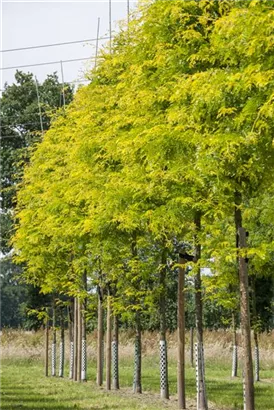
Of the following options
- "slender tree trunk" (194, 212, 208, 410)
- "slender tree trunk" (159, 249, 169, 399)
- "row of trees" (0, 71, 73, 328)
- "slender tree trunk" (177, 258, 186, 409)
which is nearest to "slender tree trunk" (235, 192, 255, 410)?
"slender tree trunk" (194, 212, 208, 410)

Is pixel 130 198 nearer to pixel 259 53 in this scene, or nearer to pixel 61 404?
pixel 61 404

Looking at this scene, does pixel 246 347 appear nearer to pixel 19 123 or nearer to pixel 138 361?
pixel 138 361

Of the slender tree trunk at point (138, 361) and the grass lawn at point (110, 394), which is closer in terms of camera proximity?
the grass lawn at point (110, 394)

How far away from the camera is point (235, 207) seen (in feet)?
62.9

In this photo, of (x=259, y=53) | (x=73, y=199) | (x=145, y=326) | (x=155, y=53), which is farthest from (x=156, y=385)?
(x=145, y=326)

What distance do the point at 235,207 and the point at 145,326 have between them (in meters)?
48.6

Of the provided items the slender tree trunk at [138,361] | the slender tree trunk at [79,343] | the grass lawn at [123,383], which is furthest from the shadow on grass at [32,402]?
the slender tree trunk at [79,343]

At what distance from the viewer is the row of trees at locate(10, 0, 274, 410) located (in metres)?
16.5

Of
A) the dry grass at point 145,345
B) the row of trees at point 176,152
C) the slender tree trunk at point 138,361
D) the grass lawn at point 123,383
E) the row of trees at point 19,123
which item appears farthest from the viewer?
the row of trees at point 19,123

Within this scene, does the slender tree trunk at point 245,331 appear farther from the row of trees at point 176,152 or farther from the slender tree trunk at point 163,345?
the slender tree trunk at point 163,345

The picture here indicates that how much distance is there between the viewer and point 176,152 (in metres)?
18.8

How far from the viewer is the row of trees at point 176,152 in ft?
54.2

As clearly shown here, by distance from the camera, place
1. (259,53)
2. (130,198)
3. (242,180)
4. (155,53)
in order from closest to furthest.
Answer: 1. (259,53)
2. (242,180)
3. (155,53)
4. (130,198)

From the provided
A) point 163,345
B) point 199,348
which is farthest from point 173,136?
point 163,345
